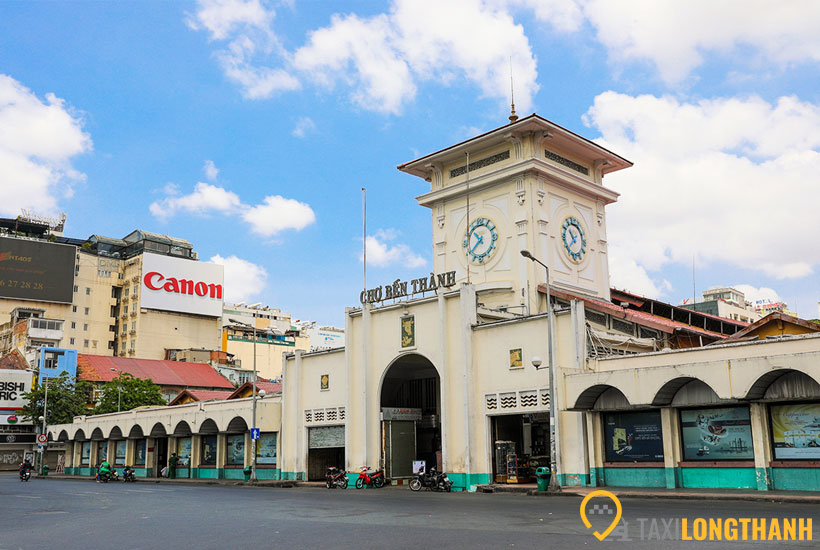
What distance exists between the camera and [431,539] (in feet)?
47.3

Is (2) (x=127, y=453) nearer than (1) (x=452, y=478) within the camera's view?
No

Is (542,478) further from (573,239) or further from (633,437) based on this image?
(573,239)

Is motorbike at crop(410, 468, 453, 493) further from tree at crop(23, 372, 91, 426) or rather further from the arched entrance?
tree at crop(23, 372, 91, 426)

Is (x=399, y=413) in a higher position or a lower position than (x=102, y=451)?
higher

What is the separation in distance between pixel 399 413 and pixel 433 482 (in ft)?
22.2

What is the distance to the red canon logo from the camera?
111 meters

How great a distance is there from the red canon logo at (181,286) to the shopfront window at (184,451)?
199 ft

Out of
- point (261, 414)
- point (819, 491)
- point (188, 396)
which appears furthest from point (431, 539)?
point (188, 396)

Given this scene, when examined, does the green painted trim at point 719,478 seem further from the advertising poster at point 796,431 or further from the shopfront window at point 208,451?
the shopfront window at point 208,451

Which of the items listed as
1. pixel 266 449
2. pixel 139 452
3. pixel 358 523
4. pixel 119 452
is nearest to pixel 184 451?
pixel 139 452

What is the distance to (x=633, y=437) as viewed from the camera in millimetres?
28781

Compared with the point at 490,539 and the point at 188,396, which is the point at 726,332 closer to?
the point at 490,539

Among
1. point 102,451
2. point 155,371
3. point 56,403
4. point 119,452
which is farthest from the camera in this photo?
point 155,371

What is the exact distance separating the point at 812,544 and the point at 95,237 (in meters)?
120
